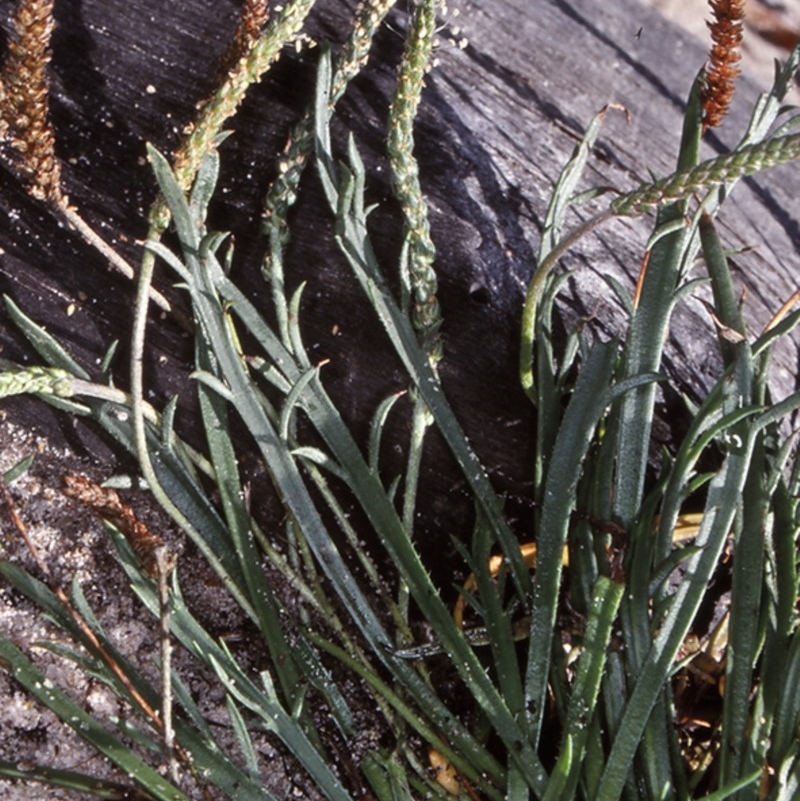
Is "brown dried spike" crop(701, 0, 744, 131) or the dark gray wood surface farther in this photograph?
the dark gray wood surface

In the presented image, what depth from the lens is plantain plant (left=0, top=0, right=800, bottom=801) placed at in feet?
2.37

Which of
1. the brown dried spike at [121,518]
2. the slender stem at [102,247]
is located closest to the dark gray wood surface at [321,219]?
the slender stem at [102,247]

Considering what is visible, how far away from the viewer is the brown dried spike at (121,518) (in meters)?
0.71

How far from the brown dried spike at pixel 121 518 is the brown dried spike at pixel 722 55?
537mm

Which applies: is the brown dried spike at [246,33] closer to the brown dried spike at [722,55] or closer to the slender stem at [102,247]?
the slender stem at [102,247]

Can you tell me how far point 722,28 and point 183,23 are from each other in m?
0.50

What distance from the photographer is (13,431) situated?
0.83 meters

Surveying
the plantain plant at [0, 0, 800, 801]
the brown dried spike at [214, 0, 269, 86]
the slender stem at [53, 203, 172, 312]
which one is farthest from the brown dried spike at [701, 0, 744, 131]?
the slender stem at [53, 203, 172, 312]

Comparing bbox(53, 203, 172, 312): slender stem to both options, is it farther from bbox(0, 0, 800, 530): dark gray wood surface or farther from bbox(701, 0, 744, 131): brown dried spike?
bbox(701, 0, 744, 131): brown dried spike

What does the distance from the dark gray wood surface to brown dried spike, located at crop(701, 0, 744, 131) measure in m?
0.20

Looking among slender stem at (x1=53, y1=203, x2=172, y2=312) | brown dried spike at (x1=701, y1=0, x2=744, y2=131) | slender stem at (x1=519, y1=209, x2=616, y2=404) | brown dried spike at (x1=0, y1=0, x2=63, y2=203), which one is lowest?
slender stem at (x1=53, y1=203, x2=172, y2=312)

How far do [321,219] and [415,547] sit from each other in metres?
0.31

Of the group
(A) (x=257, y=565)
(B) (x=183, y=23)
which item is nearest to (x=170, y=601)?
(A) (x=257, y=565)

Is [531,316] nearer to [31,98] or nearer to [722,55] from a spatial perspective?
[722,55]
